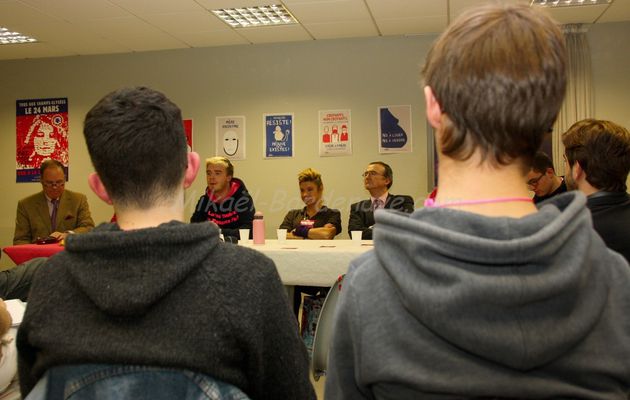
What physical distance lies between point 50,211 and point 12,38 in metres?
2.27

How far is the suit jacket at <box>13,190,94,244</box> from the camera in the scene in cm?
496

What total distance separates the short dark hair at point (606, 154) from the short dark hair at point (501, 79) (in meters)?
1.14

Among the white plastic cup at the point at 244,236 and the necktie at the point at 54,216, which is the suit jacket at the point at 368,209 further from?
the necktie at the point at 54,216

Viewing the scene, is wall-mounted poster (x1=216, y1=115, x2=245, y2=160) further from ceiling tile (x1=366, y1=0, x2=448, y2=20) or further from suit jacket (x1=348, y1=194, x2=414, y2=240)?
ceiling tile (x1=366, y1=0, x2=448, y2=20)

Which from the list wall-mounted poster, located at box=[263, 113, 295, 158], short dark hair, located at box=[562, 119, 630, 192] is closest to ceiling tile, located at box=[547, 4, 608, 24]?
wall-mounted poster, located at box=[263, 113, 295, 158]

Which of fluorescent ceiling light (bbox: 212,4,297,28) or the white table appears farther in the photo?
fluorescent ceiling light (bbox: 212,4,297,28)

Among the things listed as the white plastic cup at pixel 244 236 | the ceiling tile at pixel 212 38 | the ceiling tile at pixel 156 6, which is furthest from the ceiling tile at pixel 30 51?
the white plastic cup at pixel 244 236

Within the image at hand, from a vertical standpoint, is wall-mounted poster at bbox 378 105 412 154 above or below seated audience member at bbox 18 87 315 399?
above

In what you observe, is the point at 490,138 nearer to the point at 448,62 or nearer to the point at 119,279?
the point at 448,62

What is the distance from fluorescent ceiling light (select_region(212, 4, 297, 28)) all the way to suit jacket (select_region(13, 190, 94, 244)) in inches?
90.8

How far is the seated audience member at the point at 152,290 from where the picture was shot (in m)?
0.83

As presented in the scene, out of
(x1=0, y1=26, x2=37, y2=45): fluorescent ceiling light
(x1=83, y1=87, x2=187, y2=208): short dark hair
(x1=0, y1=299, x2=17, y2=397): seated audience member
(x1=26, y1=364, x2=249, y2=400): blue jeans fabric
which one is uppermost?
(x1=0, y1=26, x2=37, y2=45): fluorescent ceiling light

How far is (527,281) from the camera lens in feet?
2.08

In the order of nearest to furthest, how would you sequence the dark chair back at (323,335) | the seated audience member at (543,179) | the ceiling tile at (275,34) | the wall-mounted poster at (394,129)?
the dark chair back at (323,335), the seated audience member at (543,179), the ceiling tile at (275,34), the wall-mounted poster at (394,129)
